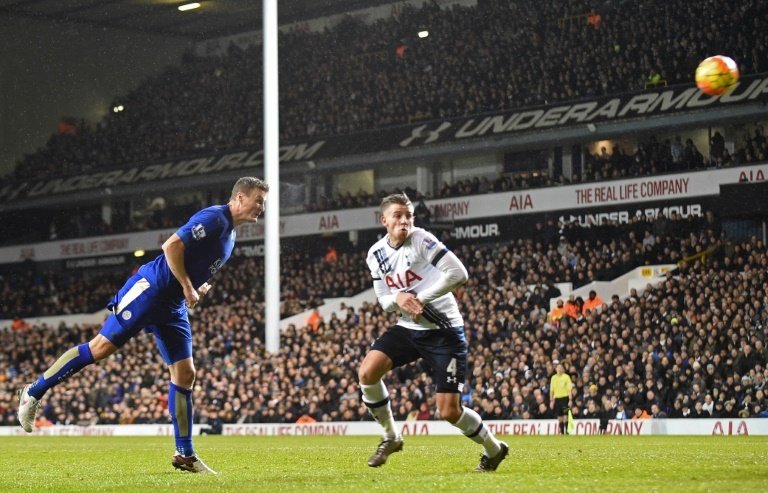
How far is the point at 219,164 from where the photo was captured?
45.9 meters

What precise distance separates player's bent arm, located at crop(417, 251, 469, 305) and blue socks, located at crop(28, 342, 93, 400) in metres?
2.76

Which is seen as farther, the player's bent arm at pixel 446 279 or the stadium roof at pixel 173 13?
the stadium roof at pixel 173 13

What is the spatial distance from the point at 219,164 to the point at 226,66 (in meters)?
6.67

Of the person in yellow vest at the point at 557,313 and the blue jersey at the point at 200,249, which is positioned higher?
the blue jersey at the point at 200,249

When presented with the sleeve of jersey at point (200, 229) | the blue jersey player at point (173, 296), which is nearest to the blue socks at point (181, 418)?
the blue jersey player at point (173, 296)

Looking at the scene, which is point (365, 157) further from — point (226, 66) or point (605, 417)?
point (605, 417)

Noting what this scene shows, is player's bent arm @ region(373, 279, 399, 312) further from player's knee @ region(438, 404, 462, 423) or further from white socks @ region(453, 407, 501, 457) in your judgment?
white socks @ region(453, 407, 501, 457)

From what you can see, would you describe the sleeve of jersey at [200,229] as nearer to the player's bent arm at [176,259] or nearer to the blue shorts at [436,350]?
the player's bent arm at [176,259]

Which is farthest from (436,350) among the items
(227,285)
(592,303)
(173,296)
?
(227,285)

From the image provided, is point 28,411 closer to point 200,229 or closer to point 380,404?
point 200,229

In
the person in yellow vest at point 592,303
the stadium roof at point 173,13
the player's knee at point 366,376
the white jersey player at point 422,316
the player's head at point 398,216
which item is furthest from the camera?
the stadium roof at point 173,13

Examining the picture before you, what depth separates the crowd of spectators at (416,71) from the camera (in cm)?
3481

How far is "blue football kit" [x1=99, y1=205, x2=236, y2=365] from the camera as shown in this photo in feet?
29.9

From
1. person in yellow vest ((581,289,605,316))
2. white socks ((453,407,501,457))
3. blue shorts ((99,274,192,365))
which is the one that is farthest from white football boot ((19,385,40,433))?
person in yellow vest ((581,289,605,316))
